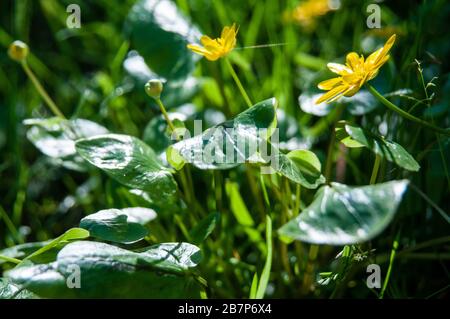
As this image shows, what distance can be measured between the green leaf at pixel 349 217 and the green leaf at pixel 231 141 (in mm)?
89

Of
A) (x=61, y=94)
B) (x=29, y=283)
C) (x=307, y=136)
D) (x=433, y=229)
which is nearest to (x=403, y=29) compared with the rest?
(x=307, y=136)

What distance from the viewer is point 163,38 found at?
90 centimetres

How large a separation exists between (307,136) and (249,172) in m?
0.19

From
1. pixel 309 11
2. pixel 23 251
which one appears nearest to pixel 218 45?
pixel 23 251

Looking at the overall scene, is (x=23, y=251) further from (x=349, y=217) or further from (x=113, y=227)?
(x=349, y=217)

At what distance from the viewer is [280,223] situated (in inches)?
30.6

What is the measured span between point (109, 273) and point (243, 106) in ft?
Answer: 1.58

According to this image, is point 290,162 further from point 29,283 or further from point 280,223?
point 29,283

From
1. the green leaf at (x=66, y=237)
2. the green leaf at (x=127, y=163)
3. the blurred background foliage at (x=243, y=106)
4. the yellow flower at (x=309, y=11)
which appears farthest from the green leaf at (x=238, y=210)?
the yellow flower at (x=309, y=11)

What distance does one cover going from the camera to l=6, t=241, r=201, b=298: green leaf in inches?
21.1

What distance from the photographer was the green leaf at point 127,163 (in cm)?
63

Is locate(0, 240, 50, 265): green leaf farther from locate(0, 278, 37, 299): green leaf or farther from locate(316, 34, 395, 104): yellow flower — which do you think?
locate(316, 34, 395, 104): yellow flower

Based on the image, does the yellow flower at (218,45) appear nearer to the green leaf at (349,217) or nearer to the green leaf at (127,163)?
the green leaf at (127,163)

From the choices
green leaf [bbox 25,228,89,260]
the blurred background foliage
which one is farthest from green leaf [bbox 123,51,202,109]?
green leaf [bbox 25,228,89,260]
